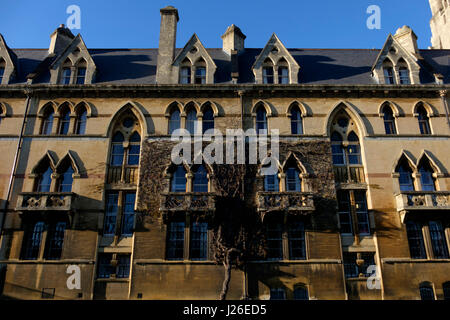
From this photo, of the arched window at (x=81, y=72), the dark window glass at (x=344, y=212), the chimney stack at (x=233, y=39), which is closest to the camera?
the dark window glass at (x=344, y=212)

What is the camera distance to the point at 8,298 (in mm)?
18234

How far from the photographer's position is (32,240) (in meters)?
19.6

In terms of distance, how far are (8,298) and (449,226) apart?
79.1ft


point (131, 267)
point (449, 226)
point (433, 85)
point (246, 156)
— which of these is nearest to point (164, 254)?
point (131, 267)

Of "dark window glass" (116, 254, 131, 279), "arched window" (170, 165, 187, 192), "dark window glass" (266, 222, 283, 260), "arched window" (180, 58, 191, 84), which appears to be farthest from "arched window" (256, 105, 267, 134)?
"dark window glass" (116, 254, 131, 279)

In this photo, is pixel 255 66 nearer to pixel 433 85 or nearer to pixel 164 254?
pixel 433 85

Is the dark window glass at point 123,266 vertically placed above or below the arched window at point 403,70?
below

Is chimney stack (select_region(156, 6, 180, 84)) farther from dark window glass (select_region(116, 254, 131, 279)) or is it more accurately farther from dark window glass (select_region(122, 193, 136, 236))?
dark window glass (select_region(116, 254, 131, 279))

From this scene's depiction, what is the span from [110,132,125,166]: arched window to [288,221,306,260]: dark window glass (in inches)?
428

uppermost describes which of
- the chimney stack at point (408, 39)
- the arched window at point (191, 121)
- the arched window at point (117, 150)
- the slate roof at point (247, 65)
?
the chimney stack at point (408, 39)

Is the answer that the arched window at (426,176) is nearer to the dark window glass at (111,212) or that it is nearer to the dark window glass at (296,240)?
the dark window glass at (296,240)

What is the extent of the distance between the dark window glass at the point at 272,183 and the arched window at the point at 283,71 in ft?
22.0

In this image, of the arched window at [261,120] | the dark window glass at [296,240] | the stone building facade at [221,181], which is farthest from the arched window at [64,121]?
the dark window glass at [296,240]

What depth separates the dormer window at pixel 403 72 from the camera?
23.3 meters
